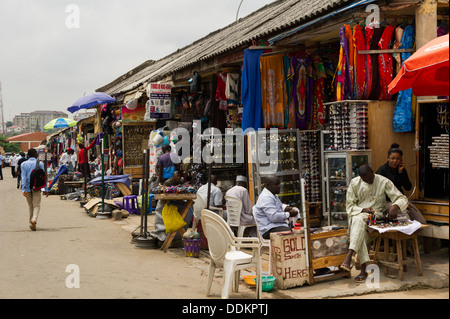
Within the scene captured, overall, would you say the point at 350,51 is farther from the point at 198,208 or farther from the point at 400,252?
the point at 198,208

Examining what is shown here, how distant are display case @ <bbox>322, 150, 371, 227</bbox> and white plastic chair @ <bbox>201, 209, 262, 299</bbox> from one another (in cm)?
234

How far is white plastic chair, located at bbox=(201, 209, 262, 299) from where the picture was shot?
225 inches

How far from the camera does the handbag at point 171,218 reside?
9.00 m

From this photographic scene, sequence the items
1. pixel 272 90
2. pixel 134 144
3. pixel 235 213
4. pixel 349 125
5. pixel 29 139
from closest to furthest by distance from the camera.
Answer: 1. pixel 349 125
2. pixel 235 213
3. pixel 272 90
4. pixel 134 144
5. pixel 29 139

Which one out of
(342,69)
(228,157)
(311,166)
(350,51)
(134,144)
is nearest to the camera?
(350,51)

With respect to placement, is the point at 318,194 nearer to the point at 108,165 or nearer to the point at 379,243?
the point at 379,243

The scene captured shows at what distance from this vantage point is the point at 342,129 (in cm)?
780

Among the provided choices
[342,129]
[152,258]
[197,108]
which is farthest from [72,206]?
[342,129]

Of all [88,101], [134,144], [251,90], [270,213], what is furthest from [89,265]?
[134,144]

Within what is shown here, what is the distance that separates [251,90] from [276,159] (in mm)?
1545

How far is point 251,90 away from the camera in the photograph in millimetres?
9336

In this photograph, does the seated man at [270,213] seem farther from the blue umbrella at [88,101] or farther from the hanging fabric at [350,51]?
the blue umbrella at [88,101]

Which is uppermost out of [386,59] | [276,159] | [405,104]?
[386,59]

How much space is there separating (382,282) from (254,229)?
2743 millimetres
